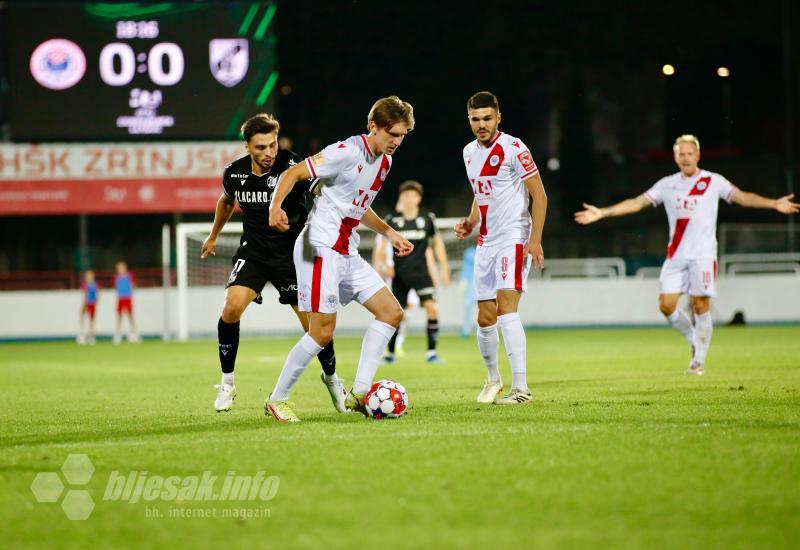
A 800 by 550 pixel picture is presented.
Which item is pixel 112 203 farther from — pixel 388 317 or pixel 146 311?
pixel 388 317

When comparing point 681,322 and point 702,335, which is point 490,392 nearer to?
point 702,335

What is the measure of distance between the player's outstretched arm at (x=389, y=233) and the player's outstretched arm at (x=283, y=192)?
0.71m

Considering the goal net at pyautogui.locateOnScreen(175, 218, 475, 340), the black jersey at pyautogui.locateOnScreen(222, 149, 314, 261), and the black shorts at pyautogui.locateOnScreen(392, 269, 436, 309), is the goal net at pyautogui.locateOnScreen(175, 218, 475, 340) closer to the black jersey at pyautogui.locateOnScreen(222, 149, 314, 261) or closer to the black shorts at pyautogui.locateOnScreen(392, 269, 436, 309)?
the black shorts at pyautogui.locateOnScreen(392, 269, 436, 309)

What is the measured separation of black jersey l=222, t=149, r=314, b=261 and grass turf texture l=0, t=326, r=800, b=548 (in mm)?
1149

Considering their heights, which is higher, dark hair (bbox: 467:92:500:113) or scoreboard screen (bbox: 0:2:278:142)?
scoreboard screen (bbox: 0:2:278:142)

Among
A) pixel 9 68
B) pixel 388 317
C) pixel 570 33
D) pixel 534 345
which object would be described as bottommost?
pixel 534 345

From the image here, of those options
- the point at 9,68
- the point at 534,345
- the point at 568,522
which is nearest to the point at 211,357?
the point at 534,345

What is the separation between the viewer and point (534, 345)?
61.4 ft

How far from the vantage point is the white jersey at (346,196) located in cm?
A: 727

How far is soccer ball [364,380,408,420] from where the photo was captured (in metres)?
7.33

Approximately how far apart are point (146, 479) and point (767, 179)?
33385 mm

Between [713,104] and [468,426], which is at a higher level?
[713,104]

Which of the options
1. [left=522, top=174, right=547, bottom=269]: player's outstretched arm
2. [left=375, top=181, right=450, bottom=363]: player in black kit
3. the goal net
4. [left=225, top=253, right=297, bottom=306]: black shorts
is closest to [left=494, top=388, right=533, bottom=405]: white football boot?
[left=522, top=174, right=547, bottom=269]: player's outstretched arm

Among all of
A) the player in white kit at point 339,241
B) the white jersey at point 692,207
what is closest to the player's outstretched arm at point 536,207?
the player in white kit at point 339,241
